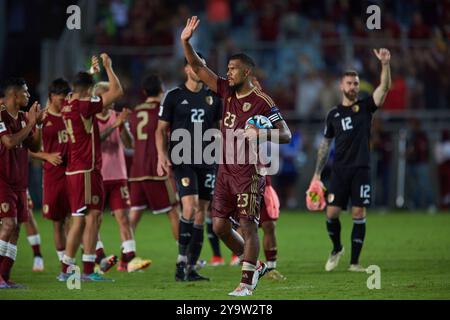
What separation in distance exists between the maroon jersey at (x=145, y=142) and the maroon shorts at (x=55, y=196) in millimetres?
1707

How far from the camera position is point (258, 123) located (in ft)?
34.1

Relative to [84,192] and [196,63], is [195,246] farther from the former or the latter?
[196,63]

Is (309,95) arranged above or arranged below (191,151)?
above

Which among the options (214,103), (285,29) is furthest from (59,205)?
(285,29)

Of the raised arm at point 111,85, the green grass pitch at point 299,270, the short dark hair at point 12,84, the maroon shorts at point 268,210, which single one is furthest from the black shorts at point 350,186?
the short dark hair at point 12,84

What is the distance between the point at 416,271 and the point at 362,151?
6.49 ft

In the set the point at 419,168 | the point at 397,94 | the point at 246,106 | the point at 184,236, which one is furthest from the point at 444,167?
the point at 246,106

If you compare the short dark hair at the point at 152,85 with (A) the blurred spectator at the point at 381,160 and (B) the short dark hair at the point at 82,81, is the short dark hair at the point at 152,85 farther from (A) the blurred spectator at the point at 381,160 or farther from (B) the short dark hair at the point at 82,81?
(A) the blurred spectator at the point at 381,160

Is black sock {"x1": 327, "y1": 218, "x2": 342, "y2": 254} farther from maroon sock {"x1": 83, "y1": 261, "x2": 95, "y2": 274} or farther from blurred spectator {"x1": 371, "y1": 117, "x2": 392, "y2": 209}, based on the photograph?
blurred spectator {"x1": 371, "y1": 117, "x2": 392, "y2": 209}

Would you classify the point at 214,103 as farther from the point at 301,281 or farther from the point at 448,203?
the point at 448,203

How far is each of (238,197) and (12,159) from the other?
9.79 feet

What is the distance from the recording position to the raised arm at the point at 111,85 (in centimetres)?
1202

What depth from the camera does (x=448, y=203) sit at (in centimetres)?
Answer: 2631

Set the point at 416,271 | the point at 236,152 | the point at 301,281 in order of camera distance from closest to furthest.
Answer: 1. the point at 236,152
2. the point at 301,281
3. the point at 416,271
